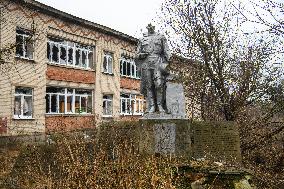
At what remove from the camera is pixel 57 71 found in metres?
22.8

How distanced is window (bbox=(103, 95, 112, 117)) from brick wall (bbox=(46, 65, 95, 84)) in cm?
242

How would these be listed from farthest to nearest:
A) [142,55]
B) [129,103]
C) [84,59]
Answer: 1. [129,103]
2. [84,59]
3. [142,55]

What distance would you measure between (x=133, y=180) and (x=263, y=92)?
10.8 m

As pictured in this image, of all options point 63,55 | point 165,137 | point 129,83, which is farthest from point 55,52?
point 165,137

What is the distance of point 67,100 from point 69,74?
166 centimetres

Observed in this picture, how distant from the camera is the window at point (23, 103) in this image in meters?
19.9

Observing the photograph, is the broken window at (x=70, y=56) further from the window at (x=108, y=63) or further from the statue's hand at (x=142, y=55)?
the statue's hand at (x=142, y=55)

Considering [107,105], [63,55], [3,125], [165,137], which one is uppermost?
[63,55]

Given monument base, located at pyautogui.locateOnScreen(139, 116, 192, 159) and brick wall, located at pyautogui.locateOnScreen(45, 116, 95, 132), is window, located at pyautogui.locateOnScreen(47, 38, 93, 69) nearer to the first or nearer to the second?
brick wall, located at pyautogui.locateOnScreen(45, 116, 95, 132)

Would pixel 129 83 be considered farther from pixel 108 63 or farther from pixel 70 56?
pixel 70 56

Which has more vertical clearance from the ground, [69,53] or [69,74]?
[69,53]

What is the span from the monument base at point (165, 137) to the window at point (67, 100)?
45.2 ft

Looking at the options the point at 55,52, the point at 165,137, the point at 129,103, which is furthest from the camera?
the point at 129,103

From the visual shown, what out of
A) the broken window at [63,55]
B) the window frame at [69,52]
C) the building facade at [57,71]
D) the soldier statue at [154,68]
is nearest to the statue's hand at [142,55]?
the soldier statue at [154,68]
